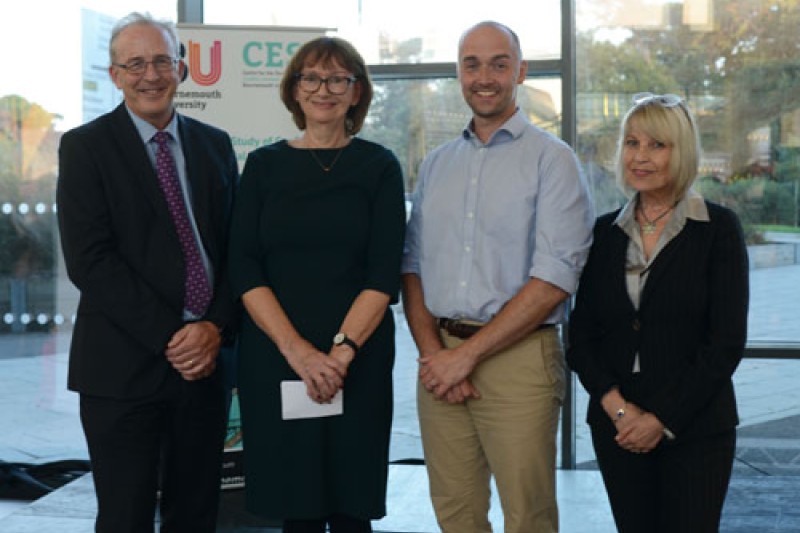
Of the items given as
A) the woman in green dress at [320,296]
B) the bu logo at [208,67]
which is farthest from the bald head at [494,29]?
the bu logo at [208,67]

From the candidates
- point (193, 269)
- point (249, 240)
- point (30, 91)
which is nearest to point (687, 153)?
point (249, 240)

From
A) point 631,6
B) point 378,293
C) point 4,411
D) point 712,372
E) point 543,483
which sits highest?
point 631,6

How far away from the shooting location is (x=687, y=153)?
2500 mm

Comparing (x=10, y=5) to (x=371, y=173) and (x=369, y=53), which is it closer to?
(x=369, y=53)

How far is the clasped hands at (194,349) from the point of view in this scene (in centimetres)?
265

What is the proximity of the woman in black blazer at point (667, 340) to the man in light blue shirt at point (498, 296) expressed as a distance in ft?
0.64

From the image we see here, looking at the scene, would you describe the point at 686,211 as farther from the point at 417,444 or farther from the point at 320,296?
the point at 417,444

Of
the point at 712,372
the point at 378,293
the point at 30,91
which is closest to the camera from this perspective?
the point at 712,372

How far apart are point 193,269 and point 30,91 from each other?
3.28 meters

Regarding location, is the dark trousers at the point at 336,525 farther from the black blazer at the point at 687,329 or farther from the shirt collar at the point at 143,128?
the shirt collar at the point at 143,128

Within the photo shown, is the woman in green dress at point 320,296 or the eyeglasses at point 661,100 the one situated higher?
the eyeglasses at point 661,100

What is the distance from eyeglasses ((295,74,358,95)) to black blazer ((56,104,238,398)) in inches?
18.3

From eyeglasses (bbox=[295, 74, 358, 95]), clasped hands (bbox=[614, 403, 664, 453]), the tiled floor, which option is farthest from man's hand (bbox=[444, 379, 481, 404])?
the tiled floor

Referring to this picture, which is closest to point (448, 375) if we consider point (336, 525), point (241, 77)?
point (336, 525)
